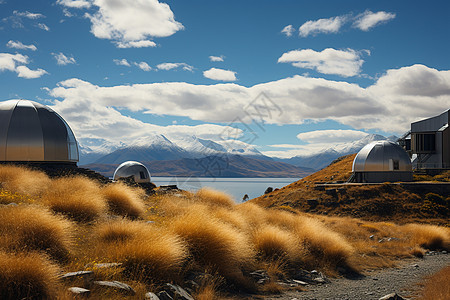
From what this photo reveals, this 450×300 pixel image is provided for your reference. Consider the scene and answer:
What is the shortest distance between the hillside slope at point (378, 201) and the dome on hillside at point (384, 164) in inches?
182

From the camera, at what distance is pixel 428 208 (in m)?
32.2

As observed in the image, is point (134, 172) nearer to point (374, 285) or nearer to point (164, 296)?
point (374, 285)

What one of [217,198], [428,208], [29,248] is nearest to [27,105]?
[217,198]

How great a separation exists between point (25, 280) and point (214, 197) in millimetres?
10877

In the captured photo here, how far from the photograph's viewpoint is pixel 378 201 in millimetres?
33875

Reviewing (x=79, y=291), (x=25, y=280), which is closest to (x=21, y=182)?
(x=25, y=280)

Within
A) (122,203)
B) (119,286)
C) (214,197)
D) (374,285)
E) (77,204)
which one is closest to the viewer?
(119,286)

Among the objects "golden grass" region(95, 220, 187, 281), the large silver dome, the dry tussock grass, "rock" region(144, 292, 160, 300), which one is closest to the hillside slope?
the large silver dome

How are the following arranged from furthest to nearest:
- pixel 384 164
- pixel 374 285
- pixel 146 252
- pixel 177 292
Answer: pixel 384 164 → pixel 374 285 → pixel 146 252 → pixel 177 292

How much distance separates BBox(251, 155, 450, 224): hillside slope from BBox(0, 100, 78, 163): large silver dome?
22.3 meters

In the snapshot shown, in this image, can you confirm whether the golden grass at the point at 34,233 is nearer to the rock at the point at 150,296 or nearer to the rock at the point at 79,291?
the rock at the point at 79,291

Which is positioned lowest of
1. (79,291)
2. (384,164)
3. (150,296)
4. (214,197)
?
(150,296)

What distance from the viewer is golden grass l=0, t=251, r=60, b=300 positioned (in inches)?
208

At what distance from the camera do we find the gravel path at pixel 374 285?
886 cm
